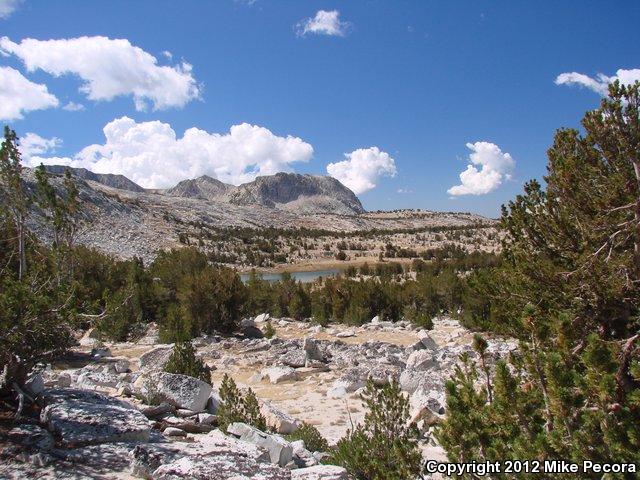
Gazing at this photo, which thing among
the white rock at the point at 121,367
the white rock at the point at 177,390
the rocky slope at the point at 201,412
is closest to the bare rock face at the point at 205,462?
the rocky slope at the point at 201,412

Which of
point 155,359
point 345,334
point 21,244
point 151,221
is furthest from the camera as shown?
point 151,221

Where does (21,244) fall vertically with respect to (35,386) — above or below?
above

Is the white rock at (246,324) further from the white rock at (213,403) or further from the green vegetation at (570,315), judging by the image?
the green vegetation at (570,315)

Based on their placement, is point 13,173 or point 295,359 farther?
point 13,173

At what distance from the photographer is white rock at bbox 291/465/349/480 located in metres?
5.37

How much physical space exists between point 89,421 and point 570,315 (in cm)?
677

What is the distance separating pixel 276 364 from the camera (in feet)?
50.0

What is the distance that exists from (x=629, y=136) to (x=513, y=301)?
11.4 feet

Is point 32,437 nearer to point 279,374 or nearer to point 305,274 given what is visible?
point 279,374

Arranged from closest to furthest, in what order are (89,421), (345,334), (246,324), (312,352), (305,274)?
(89,421) → (312,352) → (345,334) → (246,324) → (305,274)

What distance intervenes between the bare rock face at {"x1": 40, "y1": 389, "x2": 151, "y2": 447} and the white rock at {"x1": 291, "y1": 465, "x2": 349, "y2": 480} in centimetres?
223

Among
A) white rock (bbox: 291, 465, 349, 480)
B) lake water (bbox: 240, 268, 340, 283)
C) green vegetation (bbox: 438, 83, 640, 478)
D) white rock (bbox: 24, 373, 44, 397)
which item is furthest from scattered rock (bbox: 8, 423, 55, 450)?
lake water (bbox: 240, 268, 340, 283)

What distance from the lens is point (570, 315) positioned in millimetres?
6105

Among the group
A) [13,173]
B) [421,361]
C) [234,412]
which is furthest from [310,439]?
[13,173]
